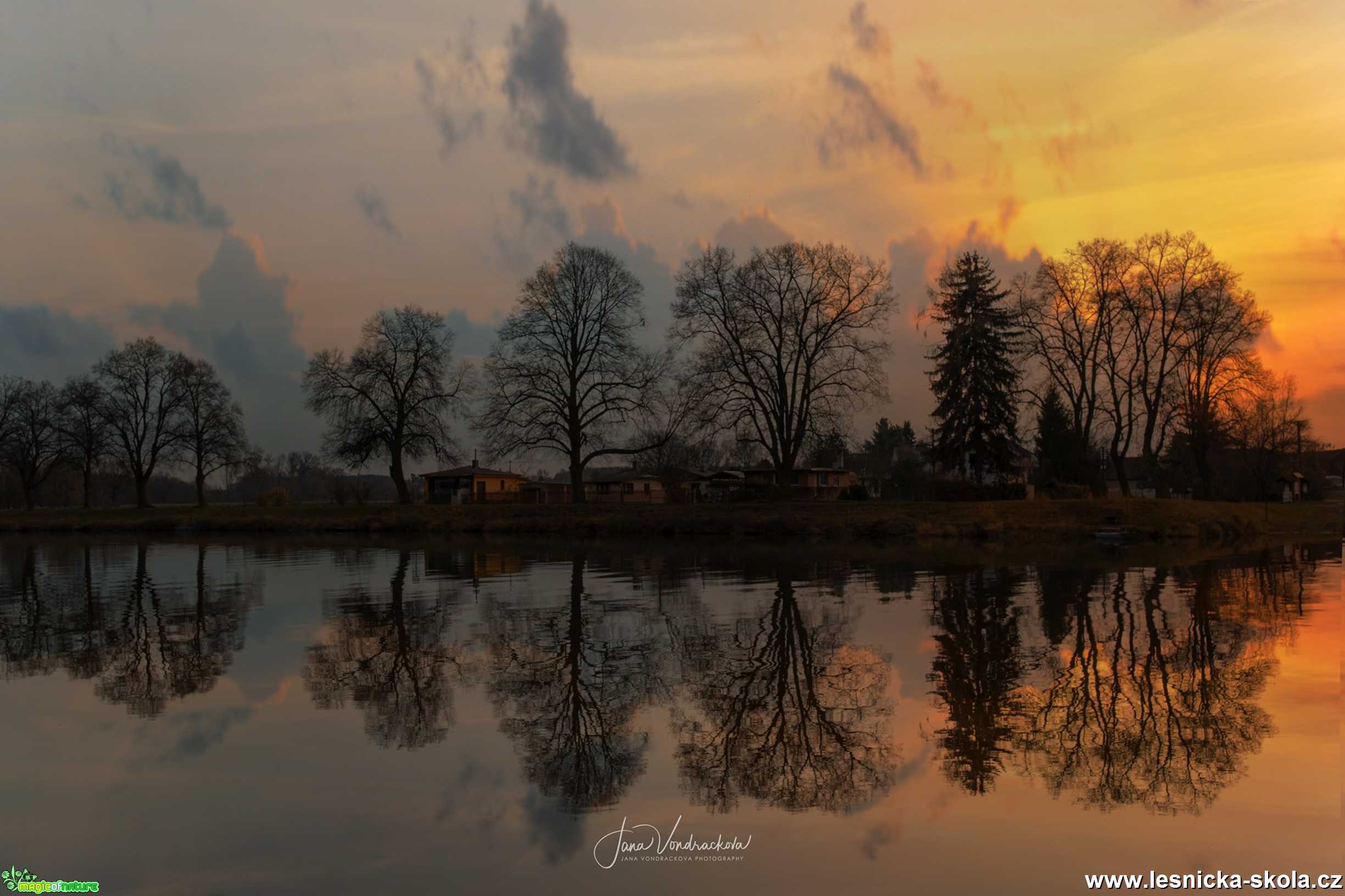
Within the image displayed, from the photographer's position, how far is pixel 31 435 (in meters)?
89.6

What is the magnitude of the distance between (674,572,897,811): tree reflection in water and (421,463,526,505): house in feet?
253

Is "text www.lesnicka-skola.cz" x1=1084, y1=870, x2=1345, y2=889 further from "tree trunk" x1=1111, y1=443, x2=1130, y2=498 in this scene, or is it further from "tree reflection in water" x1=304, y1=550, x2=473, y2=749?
"tree trunk" x1=1111, y1=443, x2=1130, y2=498

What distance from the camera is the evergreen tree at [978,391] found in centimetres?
5756

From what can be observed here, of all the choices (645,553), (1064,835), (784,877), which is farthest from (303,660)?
(645,553)

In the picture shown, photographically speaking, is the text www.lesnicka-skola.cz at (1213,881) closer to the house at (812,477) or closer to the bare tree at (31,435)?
the house at (812,477)

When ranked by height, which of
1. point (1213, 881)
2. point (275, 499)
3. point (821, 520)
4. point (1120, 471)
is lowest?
point (1213, 881)

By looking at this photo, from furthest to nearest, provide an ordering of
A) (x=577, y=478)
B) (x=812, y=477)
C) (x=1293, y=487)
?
(x=812, y=477) → (x=1293, y=487) → (x=577, y=478)

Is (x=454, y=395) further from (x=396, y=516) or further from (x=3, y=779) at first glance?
(x=3, y=779)

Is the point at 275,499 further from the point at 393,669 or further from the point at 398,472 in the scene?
the point at 393,669

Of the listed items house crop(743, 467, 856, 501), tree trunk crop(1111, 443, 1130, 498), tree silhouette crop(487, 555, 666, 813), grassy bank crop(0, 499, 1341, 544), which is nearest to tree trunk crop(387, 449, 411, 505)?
grassy bank crop(0, 499, 1341, 544)

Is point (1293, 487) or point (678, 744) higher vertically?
point (1293, 487)
